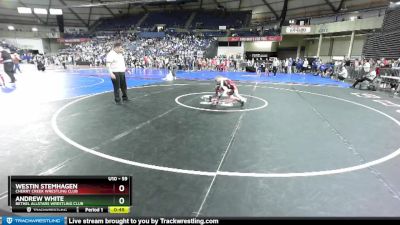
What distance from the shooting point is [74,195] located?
7.89 ft

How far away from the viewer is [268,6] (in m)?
41.4

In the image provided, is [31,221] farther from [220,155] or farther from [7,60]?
[7,60]

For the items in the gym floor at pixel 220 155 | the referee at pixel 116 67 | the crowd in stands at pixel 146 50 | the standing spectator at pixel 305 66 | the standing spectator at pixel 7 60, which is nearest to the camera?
the gym floor at pixel 220 155

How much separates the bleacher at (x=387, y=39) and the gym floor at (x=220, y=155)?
1804 centimetres

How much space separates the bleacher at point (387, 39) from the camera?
21.8m

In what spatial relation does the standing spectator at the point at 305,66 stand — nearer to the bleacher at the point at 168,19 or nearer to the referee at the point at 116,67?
the referee at the point at 116,67

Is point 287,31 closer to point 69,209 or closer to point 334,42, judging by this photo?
point 334,42

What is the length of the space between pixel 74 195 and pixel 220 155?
227 centimetres

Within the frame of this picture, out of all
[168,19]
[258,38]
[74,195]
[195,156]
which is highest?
[168,19]

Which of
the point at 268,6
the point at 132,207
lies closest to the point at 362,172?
the point at 132,207

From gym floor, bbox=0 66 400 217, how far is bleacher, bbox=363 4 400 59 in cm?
1804

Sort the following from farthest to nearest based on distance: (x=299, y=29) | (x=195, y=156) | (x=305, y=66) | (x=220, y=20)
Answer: (x=220, y=20) < (x=299, y=29) < (x=305, y=66) < (x=195, y=156)

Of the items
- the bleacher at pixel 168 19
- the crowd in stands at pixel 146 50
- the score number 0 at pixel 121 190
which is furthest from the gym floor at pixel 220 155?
the bleacher at pixel 168 19

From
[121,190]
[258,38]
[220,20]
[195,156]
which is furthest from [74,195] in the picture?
[220,20]
